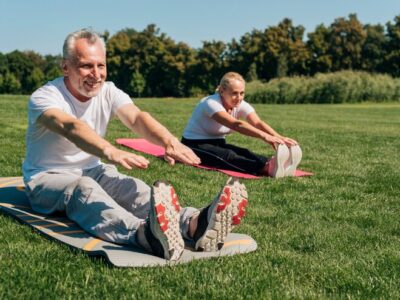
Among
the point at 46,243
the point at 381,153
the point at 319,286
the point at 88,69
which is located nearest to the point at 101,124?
the point at 88,69

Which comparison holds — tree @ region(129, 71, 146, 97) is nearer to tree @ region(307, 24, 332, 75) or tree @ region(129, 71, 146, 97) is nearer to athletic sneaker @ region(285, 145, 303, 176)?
tree @ region(307, 24, 332, 75)

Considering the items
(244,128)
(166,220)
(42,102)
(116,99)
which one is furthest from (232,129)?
(166,220)

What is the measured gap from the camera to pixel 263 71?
5503 centimetres

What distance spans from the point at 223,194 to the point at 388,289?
1.00 meters

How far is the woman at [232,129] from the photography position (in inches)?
242

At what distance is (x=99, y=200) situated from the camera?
10.9 feet

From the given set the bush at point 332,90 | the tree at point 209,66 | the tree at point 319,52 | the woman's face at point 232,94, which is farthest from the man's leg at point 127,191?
the tree at point 209,66

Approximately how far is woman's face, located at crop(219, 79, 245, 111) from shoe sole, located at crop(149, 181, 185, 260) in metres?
3.84

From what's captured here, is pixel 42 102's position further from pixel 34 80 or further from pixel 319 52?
pixel 34 80

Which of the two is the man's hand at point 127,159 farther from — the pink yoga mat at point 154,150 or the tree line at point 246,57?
the tree line at point 246,57

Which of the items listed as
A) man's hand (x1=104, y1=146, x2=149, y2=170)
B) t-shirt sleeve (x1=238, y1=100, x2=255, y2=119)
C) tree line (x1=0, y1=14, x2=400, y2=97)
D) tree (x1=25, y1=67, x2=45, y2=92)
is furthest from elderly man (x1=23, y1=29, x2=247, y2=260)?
tree (x1=25, y1=67, x2=45, y2=92)

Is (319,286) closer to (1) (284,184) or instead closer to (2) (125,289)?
(2) (125,289)

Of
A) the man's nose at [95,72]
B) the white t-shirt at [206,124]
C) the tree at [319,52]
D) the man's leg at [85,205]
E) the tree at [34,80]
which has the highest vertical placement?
the tree at [319,52]

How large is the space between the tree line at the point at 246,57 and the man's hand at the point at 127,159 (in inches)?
1865
